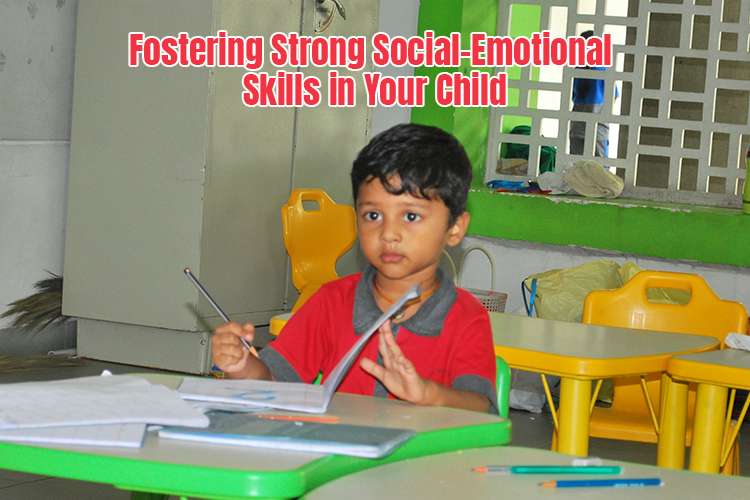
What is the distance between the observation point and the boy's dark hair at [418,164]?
1.97 m

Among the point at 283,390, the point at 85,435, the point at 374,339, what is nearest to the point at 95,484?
the point at 374,339

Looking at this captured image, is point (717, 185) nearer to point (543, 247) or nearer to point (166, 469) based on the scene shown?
point (543, 247)

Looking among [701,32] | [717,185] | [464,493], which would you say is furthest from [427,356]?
[701,32]

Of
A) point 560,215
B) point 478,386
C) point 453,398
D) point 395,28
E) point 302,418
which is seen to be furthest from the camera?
point 395,28

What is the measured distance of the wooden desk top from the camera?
2.55 meters

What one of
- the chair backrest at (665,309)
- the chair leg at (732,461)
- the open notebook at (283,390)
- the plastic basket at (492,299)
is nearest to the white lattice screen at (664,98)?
the plastic basket at (492,299)

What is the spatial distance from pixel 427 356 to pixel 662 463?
3.60 feet

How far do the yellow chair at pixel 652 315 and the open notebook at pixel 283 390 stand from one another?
5.57 feet

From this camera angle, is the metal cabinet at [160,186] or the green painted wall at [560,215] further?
the green painted wall at [560,215]

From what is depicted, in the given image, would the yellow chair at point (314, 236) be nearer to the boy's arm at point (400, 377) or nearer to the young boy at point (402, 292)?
the young boy at point (402, 292)

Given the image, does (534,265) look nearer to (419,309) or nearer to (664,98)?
(664,98)

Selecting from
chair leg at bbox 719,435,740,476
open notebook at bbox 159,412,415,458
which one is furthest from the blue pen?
chair leg at bbox 719,435,740,476

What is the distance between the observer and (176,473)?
125 centimetres

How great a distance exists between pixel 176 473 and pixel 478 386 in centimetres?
72
